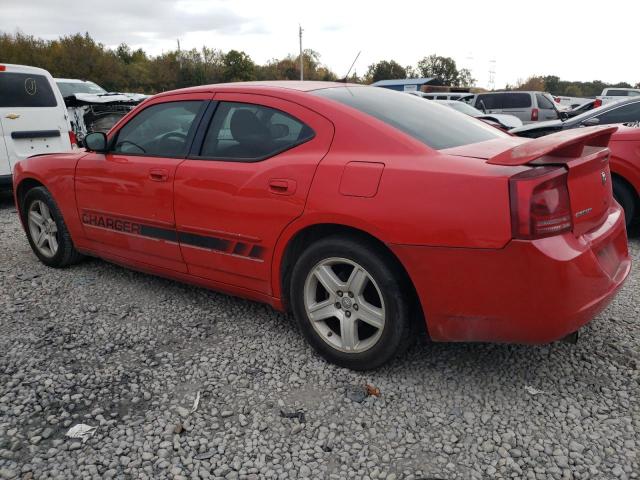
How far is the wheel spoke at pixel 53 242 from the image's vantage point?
4652 millimetres

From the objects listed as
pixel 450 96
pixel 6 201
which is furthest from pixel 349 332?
pixel 450 96

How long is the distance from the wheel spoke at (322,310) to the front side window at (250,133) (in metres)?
0.89

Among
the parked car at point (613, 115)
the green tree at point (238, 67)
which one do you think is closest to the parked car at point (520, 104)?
the parked car at point (613, 115)

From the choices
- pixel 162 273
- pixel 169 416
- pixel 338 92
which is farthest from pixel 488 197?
pixel 162 273

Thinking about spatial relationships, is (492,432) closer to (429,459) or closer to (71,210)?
(429,459)

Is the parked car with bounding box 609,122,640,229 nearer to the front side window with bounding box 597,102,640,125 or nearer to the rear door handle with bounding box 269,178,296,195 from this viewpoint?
the front side window with bounding box 597,102,640,125

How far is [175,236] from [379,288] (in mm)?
1543

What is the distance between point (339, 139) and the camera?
2.82 meters

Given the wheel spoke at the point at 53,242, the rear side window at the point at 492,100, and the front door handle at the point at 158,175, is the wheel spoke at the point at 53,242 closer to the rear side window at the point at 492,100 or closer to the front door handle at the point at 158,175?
the front door handle at the point at 158,175

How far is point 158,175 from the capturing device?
11.6 ft

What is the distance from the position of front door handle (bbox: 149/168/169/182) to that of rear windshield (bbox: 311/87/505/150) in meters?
1.13

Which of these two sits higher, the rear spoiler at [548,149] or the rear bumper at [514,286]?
the rear spoiler at [548,149]

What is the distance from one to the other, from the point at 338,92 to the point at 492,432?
2.05 meters

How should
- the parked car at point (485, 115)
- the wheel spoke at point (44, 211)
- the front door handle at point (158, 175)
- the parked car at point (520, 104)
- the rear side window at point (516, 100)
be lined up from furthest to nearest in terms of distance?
the rear side window at point (516, 100) < the parked car at point (520, 104) < the parked car at point (485, 115) < the wheel spoke at point (44, 211) < the front door handle at point (158, 175)
